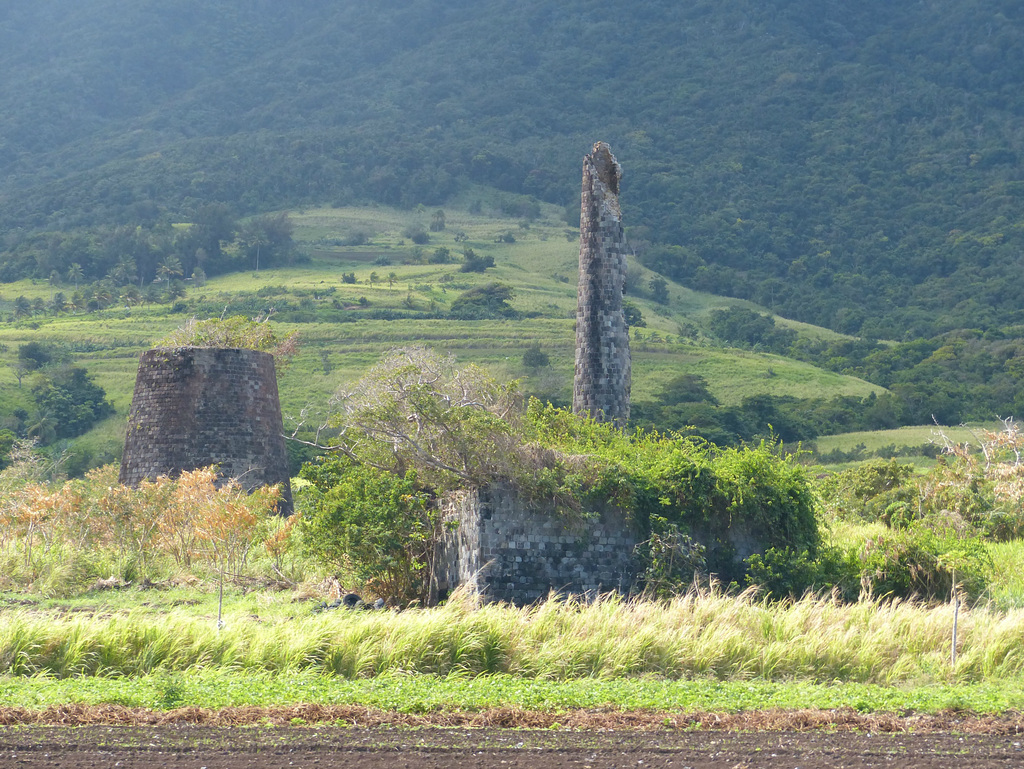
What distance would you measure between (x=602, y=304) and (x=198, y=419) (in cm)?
876

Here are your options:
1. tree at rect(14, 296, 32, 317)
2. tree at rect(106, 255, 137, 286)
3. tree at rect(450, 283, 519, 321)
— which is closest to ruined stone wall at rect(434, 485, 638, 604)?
tree at rect(450, 283, 519, 321)

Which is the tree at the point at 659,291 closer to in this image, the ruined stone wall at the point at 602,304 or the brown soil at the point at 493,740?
the ruined stone wall at the point at 602,304

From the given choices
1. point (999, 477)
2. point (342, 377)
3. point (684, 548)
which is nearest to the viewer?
point (684, 548)

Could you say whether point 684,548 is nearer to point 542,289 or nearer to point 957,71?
point 542,289

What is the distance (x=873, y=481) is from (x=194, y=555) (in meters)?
15.7

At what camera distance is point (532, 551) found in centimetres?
1529

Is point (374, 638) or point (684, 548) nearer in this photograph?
point (374, 638)

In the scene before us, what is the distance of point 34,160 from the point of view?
181375 millimetres

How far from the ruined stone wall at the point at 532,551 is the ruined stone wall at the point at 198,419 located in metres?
10.9

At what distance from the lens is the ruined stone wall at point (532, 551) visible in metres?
15.1

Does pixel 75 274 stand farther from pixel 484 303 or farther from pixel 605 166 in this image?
pixel 605 166

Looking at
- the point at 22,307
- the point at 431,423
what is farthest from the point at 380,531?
the point at 22,307

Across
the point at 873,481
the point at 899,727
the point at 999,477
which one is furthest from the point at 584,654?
the point at 873,481

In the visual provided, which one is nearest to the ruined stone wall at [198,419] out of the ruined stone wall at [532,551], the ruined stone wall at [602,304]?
the ruined stone wall at [602,304]
